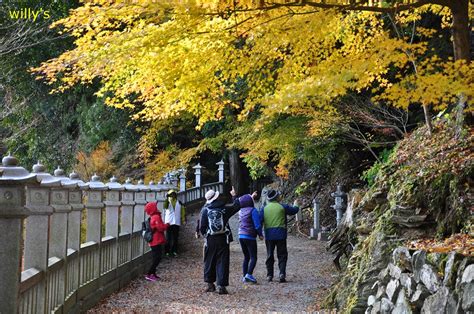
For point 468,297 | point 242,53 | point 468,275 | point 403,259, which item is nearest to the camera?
point 468,297

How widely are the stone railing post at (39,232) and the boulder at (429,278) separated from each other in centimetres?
362

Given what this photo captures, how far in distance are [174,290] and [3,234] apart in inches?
279

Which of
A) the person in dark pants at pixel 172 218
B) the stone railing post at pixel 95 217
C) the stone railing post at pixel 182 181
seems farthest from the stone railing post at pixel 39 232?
the stone railing post at pixel 182 181

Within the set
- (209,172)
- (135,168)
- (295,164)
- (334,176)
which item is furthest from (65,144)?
(334,176)

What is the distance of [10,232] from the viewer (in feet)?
13.8

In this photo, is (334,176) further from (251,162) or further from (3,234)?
(3,234)

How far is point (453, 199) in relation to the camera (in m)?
7.97

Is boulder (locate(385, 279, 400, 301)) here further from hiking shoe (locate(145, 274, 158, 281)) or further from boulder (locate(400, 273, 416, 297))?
hiking shoe (locate(145, 274, 158, 281))

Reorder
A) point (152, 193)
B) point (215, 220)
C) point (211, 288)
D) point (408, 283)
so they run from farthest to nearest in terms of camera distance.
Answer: point (152, 193) → point (211, 288) → point (215, 220) → point (408, 283)

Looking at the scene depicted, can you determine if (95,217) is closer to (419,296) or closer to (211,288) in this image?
(211,288)

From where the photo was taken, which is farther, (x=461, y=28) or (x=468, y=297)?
(x=461, y=28)

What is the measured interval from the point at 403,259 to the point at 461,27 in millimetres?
3908

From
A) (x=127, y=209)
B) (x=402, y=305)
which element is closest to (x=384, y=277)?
(x=402, y=305)

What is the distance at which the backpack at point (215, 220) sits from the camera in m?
10.4
